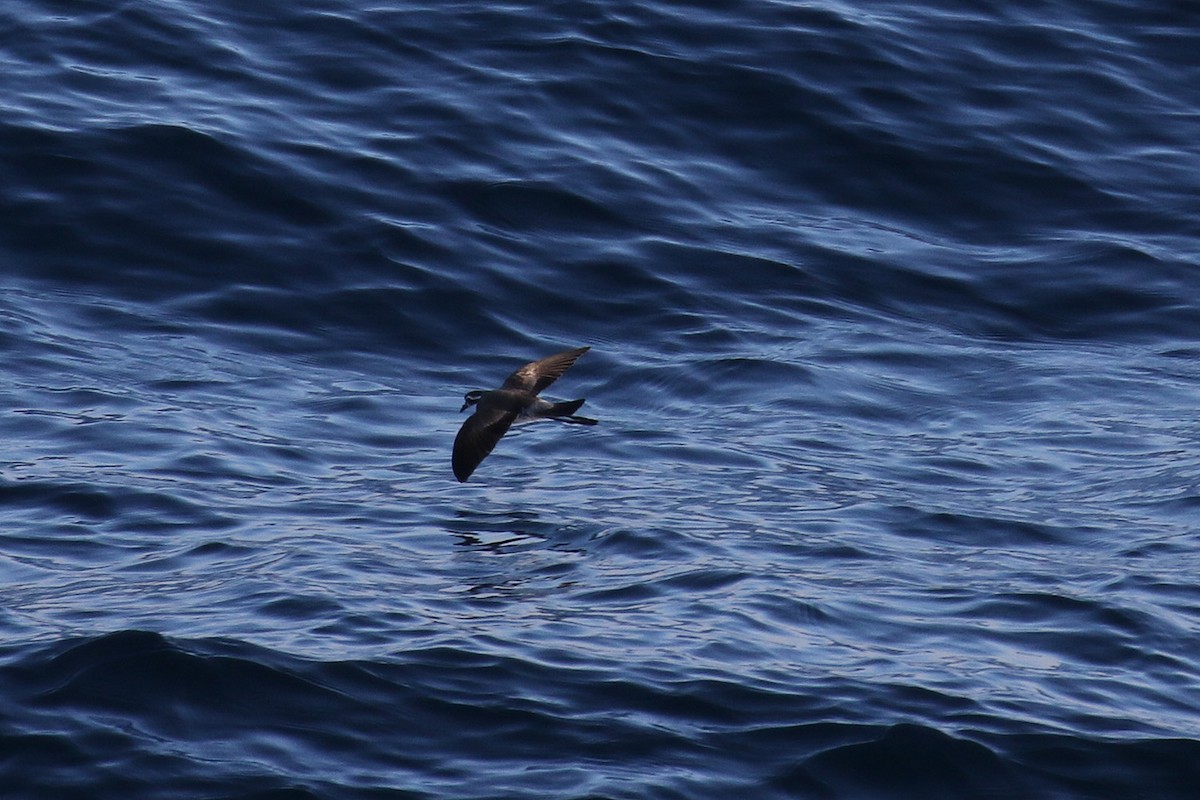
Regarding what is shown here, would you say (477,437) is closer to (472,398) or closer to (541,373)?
(472,398)

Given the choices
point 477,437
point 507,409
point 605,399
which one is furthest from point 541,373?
point 605,399

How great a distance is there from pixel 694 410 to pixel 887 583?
273 cm

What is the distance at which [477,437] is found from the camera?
8.93 m

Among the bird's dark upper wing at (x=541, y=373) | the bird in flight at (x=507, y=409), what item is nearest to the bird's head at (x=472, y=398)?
the bird in flight at (x=507, y=409)

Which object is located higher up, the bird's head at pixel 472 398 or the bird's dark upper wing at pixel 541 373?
the bird's dark upper wing at pixel 541 373

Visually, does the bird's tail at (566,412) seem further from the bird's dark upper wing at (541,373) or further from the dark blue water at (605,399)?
the dark blue water at (605,399)

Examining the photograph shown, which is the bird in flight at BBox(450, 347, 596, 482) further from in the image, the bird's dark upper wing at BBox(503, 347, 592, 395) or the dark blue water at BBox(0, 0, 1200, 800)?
the dark blue water at BBox(0, 0, 1200, 800)

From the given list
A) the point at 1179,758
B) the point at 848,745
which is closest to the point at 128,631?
the point at 848,745

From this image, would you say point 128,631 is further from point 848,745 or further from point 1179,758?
point 1179,758

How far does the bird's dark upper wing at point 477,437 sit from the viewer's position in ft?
28.7

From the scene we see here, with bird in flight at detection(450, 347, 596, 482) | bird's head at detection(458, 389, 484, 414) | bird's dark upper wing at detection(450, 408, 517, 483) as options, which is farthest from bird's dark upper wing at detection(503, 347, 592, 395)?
bird's dark upper wing at detection(450, 408, 517, 483)

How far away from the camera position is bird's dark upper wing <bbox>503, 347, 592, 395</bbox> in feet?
31.4

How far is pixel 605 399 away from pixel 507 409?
174 cm

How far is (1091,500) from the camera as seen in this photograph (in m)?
9.50
